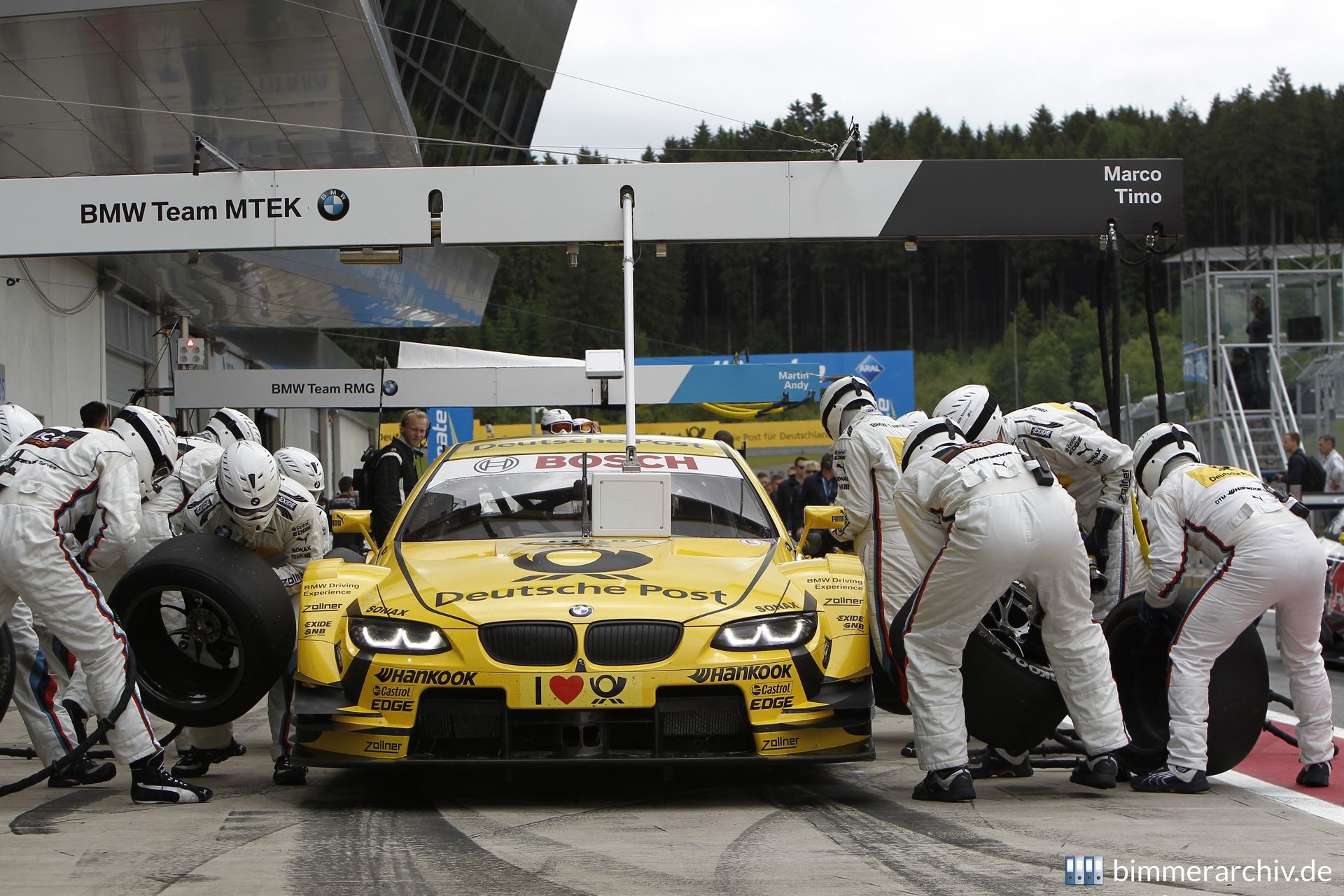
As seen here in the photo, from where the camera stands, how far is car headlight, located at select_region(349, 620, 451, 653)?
545 centimetres

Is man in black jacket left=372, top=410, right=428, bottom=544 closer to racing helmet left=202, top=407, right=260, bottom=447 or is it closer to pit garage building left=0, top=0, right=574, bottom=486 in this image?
pit garage building left=0, top=0, right=574, bottom=486

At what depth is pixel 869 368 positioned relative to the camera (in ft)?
88.3

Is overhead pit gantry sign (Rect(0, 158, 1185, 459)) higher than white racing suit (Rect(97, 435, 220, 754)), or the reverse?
overhead pit gantry sign (Rect(0, 158, 1185, 459))

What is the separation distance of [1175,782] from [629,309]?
4.12m

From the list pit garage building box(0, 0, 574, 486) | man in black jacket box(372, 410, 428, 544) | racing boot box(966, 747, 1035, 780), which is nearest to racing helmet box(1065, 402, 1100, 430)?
racing boot box(966, 747, 1035, 780)

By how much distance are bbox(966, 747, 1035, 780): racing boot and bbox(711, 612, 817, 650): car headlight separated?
4.37 ft

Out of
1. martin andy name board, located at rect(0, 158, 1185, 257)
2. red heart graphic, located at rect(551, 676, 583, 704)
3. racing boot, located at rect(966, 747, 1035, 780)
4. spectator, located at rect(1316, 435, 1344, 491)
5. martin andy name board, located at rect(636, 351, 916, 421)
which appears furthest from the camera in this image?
martin andy name board, located at rect(636, 351, 916, 421)

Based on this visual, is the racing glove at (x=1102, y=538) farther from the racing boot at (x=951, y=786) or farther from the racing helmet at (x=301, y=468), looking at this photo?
the racing helmet at (x=301, y=468)

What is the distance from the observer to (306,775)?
6.46 m

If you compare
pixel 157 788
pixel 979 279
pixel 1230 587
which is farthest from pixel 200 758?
pixel 979 279

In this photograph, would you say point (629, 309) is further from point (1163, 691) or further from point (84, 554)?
point (1163, 691)

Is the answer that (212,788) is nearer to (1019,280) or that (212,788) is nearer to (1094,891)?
(1094,891)

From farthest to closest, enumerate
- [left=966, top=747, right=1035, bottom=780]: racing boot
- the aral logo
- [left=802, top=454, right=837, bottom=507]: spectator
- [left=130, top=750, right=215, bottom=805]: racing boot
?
the aral logo, [left=802, top=454, right=837, bottom=507]: spectator, [left=966, top=747, right=1035, bottom=780]: racing boot, [left=130, top=750, right=215, bottom=805]: racing boot

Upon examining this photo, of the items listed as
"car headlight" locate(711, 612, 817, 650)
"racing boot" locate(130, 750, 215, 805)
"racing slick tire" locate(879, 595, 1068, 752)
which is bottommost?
"racing boot" locate(130, 750, 215, 805)
